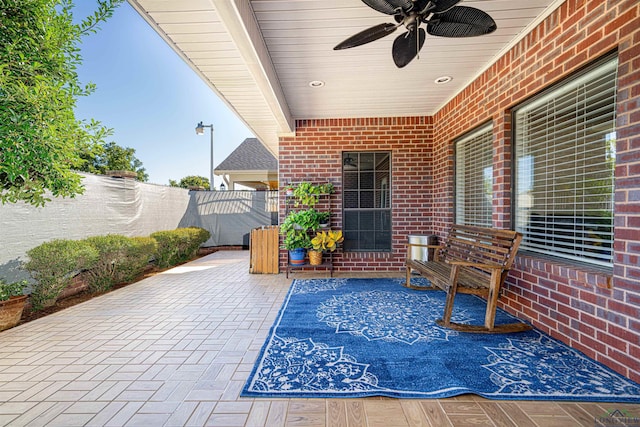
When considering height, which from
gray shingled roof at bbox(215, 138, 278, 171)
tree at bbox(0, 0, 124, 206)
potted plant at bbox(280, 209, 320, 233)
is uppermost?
gray shingled roof at bbox(215, 138, 278, 171)

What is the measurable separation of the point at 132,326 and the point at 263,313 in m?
1.32

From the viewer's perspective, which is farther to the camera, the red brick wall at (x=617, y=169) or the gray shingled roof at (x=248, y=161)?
the gray shingled roof at (x=248, y=161)

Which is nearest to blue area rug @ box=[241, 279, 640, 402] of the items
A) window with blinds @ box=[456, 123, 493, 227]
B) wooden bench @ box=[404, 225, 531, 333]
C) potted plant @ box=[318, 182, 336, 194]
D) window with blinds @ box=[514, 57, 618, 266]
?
wooden bench @ box=[404, 225, 531, 333]

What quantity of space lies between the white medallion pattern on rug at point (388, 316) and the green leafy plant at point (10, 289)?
318cm

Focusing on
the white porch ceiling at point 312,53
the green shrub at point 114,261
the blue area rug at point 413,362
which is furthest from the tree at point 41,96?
the blue area rug at point 413,362

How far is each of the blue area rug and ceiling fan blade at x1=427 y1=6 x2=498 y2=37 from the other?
2404 millimetres

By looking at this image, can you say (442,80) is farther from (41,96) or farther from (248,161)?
(248,161)

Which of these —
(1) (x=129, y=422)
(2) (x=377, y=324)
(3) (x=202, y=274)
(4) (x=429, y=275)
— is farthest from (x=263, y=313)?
(3) (x=202, y=274)

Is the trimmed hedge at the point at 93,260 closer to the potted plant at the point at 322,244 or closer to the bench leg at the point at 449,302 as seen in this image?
the potted plant at the point at 322,244

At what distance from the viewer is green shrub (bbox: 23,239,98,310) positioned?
11.1ft

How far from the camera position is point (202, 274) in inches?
212

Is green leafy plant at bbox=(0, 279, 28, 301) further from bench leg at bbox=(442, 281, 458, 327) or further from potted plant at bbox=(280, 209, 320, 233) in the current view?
bench leg at bbox=(442, 281, 458, 327)

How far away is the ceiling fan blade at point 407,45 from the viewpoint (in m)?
2.12

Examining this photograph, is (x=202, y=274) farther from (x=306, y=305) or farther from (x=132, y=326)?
(x=306, y=305)
